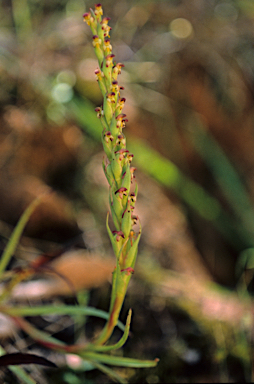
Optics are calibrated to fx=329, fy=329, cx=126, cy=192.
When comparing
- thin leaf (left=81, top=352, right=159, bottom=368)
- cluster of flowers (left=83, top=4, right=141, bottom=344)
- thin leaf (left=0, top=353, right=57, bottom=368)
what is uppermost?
cluster of flowers (left=83, top=4, right=141, bottom=344)

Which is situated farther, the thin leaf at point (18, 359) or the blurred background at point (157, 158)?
the blurred background at point (157, 158)

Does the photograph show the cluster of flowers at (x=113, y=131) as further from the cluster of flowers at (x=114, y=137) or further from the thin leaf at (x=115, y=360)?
the thin leaf at (x=115, y=360)

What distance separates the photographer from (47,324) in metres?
0.99

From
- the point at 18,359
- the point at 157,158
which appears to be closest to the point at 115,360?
the point at 18,359

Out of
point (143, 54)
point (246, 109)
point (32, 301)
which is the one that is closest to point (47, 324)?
point (32, 301)

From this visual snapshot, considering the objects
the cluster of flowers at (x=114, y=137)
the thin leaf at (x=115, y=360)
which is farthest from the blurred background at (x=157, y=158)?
the cluster of flowers at (x=114, y=137)

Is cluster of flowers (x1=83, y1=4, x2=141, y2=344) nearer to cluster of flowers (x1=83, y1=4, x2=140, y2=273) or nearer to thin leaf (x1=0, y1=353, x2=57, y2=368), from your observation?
cluster of flowers (x1=83, y1=4, x2=140, y2=273)

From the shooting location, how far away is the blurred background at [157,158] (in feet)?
3.44

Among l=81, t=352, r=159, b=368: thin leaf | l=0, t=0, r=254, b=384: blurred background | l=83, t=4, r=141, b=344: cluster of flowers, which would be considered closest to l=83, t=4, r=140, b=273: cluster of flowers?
l=83, t=4, r=141, b=344: cluster of flowers

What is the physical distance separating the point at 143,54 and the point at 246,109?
65 centimetres

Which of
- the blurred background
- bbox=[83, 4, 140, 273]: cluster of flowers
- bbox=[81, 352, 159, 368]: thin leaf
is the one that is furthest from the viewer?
the blurred background

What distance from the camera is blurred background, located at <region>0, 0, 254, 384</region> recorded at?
105 centimetres

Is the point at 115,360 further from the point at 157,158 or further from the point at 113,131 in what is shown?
the point at 157,158

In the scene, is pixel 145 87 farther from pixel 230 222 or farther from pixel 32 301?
pixel 32 301
